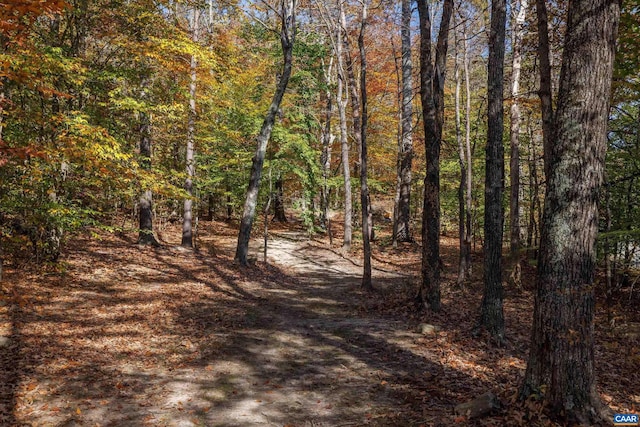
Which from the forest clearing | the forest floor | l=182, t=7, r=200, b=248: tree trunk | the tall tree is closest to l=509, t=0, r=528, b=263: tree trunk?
the forest clearing

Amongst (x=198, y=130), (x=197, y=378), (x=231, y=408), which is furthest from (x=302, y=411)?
(x=198, y=130)

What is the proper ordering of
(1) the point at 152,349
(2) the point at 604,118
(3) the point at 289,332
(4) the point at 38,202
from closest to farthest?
(2) the point at 604,118 < (1) the point at 152,349 < (3) the point at 289,332 < (4) the point at 38,202

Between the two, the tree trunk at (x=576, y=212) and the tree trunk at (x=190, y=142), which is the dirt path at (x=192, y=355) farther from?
the tree trunk at (x=190, y=142)

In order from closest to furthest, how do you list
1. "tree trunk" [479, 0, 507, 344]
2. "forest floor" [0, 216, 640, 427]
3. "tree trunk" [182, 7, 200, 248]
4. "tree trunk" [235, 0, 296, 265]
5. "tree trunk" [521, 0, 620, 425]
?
A: "tree trunk" [521, 0, 620, 425], "forest floor" [0, 216, 640, 427], "tree trunk" [479, 0, 507, 344], "tree trunk" [235, 0, 296, 265], "tree trunk" [182, 7, 200, 248]

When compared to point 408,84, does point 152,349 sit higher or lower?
lower

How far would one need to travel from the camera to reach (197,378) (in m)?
6.23

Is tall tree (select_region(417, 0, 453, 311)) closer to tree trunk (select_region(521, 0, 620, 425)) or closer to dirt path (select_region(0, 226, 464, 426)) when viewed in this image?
dirt path (select_region(0, 226, 464, 426))

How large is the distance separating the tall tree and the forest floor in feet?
3.61

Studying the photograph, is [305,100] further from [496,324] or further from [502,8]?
[496,324]

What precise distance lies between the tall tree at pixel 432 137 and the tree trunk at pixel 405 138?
34.8 ft

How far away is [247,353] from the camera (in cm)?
738

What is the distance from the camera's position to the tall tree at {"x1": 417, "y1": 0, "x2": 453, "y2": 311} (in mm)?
9625

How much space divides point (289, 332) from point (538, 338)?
548 centimetres

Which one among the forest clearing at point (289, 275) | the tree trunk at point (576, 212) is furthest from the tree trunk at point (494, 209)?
the tree trunk at point (576, 212)
